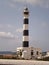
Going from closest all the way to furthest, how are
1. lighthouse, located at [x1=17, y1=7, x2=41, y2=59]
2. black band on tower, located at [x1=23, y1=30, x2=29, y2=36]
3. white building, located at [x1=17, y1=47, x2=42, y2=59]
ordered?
white building, located at [x1=17, y1=47, x2=42, y2=59] → lighthouse, located at [x1=17, y1=7, x2=41, y2=59] → black band on tower, located at [x1=23, y1=30, x2=29, y2=36]

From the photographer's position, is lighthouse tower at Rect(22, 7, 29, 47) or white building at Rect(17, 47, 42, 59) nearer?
white building at Rect(17, 47, 42, 59)

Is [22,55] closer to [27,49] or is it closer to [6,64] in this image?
[27,49]

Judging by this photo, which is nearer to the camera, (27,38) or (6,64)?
(6,64)

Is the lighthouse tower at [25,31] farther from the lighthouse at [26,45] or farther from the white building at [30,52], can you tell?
the white building at [30,52]

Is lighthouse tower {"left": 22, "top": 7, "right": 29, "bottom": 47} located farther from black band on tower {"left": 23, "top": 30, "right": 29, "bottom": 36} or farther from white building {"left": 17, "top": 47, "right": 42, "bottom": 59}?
white building {"left": 17, "top": 47, "right": 42, "bottom": 59}

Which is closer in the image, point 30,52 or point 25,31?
point 30,52

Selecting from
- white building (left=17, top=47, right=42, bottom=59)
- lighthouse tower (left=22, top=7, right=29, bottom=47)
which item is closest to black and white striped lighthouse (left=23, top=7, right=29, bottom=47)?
lighthouse tower (left=22, top=7, right=29, bottom=47)

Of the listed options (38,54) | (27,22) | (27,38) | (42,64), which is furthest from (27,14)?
(42,64)

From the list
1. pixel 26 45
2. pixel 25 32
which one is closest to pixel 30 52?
pixel 26 45

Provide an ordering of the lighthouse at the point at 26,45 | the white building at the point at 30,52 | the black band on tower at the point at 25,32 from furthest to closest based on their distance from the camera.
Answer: the black band on tower at the point at 25,32 < the lighthouse at the point at 26,45 < the white building at the point at 30,52

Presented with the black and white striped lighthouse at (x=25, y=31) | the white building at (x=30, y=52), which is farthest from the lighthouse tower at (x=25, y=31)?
the white building at (x=30, y=52)

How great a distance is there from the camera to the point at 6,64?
22234 mm

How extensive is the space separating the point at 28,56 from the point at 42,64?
10342 mm

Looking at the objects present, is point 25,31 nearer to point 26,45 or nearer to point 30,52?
point 26,45
